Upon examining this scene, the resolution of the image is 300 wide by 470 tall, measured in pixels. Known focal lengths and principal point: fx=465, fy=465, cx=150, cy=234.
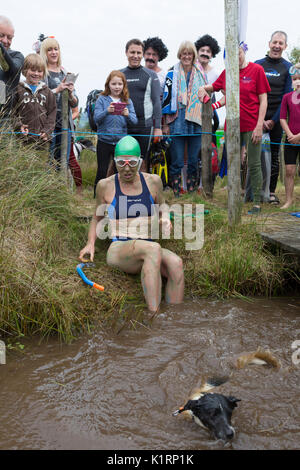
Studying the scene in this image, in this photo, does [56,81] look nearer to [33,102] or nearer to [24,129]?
[33,102]

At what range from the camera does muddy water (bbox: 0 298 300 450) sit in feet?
8.33

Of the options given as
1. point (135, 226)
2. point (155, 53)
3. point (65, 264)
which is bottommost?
point (65, 264)

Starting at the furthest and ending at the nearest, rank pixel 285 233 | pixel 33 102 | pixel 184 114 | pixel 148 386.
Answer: pixel 184 114 < pixel 33 102 < pixel 285 233 < pixel 148 386

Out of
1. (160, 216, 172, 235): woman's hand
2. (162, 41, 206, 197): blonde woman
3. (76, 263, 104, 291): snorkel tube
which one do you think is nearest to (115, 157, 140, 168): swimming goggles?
(160, 216, 172, 235): woman's hand

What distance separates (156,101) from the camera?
22.3 feet

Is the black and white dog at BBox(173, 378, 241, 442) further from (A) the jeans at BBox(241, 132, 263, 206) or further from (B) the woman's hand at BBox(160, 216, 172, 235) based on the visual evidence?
(A) the jeans at BBox(241, 132, 263, 206)

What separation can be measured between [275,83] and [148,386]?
215 inches

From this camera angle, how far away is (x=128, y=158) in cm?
463

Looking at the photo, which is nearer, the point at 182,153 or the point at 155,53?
the point at 182,153

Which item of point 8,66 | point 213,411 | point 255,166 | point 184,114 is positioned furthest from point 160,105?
point 213,411

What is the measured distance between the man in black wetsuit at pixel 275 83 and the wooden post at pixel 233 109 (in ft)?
4.95

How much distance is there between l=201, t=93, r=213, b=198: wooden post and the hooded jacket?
87.7 inches
